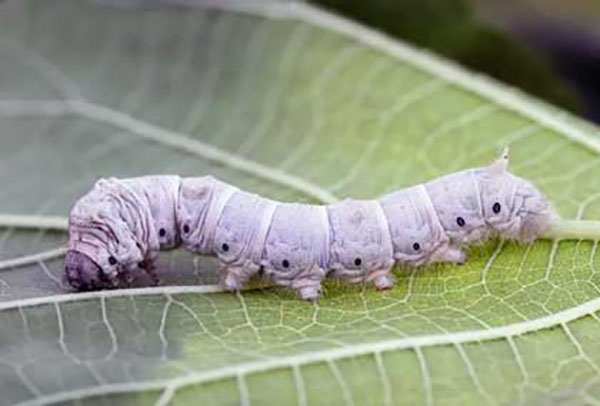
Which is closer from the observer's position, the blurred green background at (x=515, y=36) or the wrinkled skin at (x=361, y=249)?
the wrinkled skin at (x=361, y=249)

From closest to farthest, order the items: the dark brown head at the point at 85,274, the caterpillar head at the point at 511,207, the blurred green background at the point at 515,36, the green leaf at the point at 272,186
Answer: the green leaf at the point at 272,186
the dark brown head at the point at 85,274
the caterpillar head at the point at 511,207
the blurred green background at the point at 515,36

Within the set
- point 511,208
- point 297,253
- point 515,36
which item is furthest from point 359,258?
point 515,36

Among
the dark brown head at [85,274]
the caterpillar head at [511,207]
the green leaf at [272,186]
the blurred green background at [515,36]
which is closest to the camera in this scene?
the green leaf at [272,186]

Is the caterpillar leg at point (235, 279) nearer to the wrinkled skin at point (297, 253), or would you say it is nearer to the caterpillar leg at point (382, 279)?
the wrinkled skin at point (297, 253)

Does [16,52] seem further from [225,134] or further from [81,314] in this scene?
A: [81,314]

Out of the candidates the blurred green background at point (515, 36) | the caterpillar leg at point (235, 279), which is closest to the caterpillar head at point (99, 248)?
the caterpillar leg at point (235, 279)

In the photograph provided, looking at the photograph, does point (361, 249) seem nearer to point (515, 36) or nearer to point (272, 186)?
point (272, 186)
